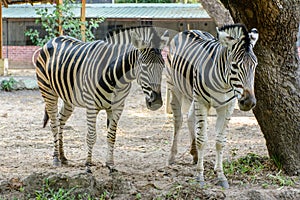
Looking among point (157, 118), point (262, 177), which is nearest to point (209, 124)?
point (157, 118)

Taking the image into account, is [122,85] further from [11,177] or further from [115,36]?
[11,177]

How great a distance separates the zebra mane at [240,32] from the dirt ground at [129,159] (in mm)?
1494

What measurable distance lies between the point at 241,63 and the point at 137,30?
1326 millimetres

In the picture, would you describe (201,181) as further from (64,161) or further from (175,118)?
(64,161)

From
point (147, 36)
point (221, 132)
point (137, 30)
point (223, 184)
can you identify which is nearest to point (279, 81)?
point (221, 132)

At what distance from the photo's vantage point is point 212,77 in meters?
5.25

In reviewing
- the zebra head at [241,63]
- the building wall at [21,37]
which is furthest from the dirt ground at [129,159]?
the building wall at [21,37]

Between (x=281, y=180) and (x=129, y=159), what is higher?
(x=281, y=180)

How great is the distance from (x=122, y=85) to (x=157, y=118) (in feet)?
16.0

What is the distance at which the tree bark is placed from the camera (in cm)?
561

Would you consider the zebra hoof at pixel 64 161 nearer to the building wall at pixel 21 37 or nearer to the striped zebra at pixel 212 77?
the striped zebra at pixel 212 77

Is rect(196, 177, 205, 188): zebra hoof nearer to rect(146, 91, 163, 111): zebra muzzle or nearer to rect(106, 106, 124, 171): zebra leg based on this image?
rect(146, 91, 163, 111): zebra muzzle

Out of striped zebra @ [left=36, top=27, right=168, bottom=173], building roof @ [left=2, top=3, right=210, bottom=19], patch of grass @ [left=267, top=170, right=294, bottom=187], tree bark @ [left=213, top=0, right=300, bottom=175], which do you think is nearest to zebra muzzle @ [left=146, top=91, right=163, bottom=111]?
striped zebra @ [left=36, top=27, right=168, bottom=173]

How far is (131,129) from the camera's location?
9453 millimetres
